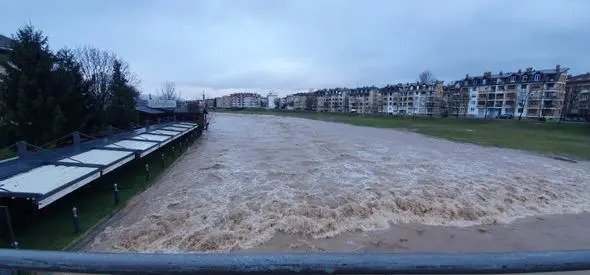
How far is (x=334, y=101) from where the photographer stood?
146m

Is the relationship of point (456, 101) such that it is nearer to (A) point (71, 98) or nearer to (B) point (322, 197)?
(B) point (322, 197)

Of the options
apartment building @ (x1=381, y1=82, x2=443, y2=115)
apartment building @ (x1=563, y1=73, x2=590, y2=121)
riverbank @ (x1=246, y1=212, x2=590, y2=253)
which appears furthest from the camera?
apartment building @ (x1=381, y1=82, x2=443, y2=115)

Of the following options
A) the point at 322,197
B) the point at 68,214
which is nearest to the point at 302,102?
the point at 322,197

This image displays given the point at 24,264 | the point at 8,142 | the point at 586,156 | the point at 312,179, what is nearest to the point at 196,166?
the point at 312,179

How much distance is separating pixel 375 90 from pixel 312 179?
379 feet

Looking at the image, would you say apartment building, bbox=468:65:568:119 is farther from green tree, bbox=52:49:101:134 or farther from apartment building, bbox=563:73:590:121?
green tree, bbox=52:49:101:134

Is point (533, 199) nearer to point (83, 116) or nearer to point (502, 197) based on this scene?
point (502, 197)

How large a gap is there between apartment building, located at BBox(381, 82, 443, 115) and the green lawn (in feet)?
277

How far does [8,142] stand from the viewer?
60.3 ft

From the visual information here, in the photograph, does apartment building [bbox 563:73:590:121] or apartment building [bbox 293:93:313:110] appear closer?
apartment building [bbox 563:73:590:121]

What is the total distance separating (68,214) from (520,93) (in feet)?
291

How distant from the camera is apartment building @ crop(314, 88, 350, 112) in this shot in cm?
14050

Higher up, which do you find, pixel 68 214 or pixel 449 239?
pixel 68 214

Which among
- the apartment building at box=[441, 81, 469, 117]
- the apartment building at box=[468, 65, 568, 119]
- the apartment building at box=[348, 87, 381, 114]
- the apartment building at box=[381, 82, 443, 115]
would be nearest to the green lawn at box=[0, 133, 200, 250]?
Answer: the apartment building at box=[441, 81, 469, 117]
